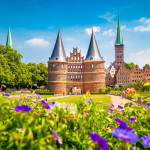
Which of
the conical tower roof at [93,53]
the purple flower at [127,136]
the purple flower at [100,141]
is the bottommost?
the purple flower at [100,141]

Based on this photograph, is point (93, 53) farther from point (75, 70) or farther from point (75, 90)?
point (75, 90)

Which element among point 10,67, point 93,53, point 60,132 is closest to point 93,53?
point 93,53

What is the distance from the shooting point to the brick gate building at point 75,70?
42.9 metres

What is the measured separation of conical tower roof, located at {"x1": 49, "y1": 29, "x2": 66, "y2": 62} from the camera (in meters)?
43.2

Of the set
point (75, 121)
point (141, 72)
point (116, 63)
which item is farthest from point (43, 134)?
point (116, 63)

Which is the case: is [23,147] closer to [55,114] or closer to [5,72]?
[55,114]

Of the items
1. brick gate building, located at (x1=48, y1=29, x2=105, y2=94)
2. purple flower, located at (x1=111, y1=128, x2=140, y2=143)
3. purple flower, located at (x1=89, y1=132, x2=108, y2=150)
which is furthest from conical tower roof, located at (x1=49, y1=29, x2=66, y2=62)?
purple flower, located at (x1=111, y1=128, x2=140, y2=143)

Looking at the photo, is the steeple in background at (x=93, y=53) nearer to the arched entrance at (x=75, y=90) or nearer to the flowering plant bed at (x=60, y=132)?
the arched entrance at (x=75, y=90)

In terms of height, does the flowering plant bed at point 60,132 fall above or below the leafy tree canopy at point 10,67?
below

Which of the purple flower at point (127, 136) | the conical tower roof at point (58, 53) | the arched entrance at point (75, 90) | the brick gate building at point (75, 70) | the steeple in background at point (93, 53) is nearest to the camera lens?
the purple flower at point (127, 136)

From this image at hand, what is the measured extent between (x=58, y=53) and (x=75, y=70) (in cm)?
614

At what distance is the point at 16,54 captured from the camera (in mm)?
36625

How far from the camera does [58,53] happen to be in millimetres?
43625

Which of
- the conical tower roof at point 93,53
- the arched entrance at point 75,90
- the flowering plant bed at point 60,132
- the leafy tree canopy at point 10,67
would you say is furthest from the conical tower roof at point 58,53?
the flowering plant bed at point 60,132
